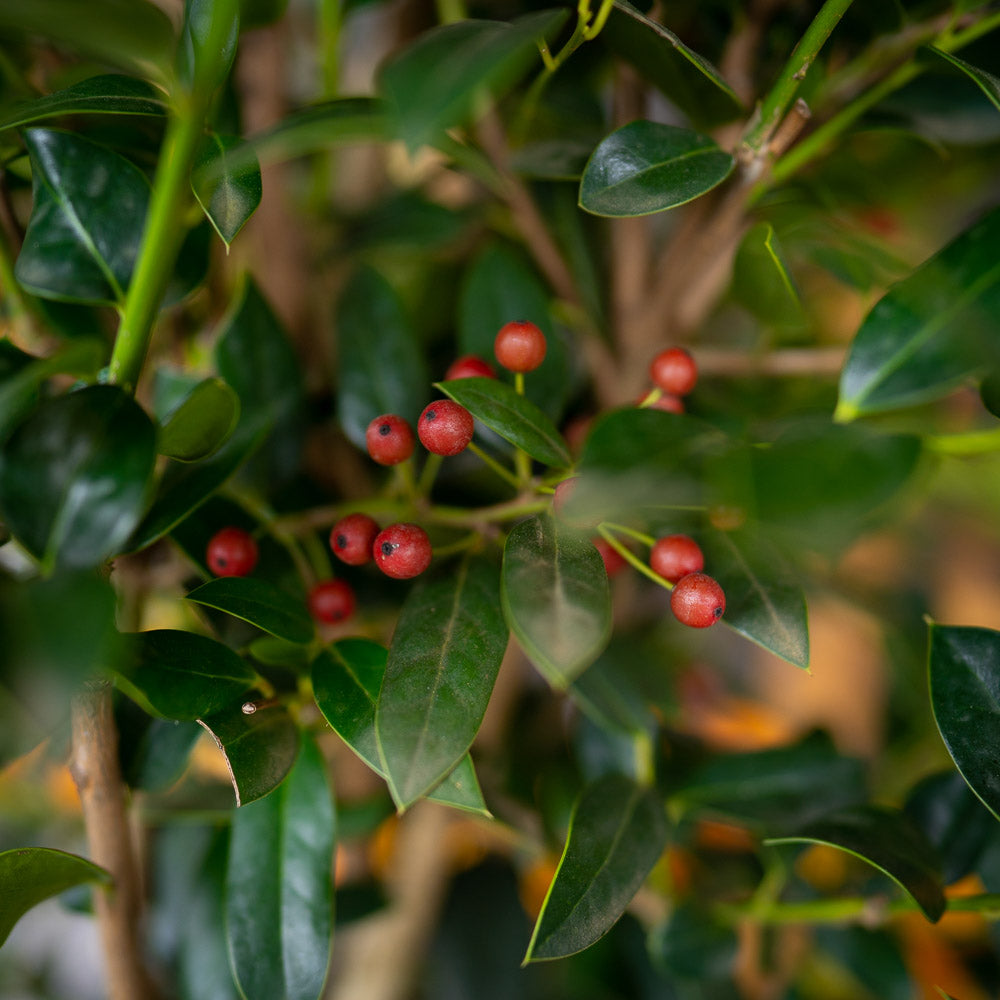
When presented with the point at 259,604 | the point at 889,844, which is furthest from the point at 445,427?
the point at 889,844

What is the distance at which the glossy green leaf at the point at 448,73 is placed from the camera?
285mm

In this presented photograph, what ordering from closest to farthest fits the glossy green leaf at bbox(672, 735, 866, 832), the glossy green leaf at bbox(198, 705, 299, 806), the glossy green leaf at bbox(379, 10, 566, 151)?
the glossy green leaf at bbox(379, 10, 566, 151) → the glossy green leaf at bbox(198, 705, 299, 806) → the glossy green leaf at bbox(672, 735, 866, 832)

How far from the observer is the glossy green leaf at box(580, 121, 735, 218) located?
16.3 inches

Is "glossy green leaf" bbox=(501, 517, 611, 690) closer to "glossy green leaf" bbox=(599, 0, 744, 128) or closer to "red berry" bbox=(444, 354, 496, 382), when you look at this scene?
"red berry" bbox=(444, 354, 496, 382)

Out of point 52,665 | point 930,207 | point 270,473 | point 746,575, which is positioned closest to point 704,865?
point 746,575

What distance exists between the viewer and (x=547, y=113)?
2.32 ft

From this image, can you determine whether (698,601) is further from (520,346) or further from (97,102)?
(97,102)

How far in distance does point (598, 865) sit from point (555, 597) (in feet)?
0.67

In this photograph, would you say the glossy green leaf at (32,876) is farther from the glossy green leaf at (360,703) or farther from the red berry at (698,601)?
the red berry at (698,601)

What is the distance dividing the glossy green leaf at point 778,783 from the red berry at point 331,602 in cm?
32

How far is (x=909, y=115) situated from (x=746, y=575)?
1.32ft

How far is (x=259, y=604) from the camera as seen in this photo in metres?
0.43

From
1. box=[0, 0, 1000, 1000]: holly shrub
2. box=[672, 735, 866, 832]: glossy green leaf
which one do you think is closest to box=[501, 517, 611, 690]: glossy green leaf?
box=[0, 0, 1000, 1000]: holly shrub

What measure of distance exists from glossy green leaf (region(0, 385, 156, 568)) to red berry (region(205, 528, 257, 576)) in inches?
5.5
